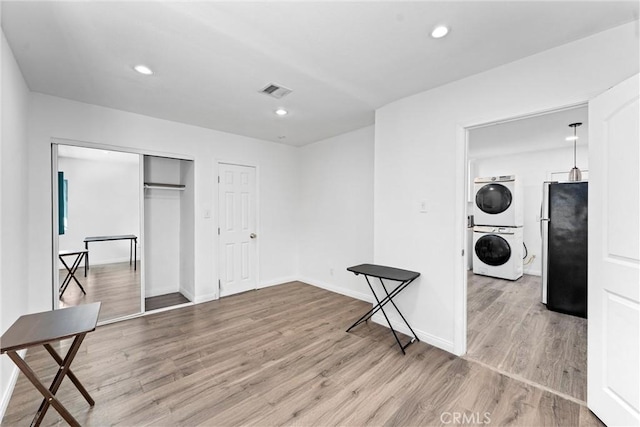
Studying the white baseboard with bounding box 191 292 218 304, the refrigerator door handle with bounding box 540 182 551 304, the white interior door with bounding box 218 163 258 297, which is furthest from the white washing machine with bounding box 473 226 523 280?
the white baseboard with bounding box 191 292 218 304

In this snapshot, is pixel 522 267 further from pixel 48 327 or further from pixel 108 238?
pixel 108 238

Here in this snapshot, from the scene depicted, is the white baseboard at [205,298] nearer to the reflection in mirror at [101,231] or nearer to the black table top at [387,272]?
the reflection in mirror at [101,231]

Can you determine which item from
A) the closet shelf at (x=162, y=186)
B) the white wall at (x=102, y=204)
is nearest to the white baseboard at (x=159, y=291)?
the white wall at (x=102, y=204)

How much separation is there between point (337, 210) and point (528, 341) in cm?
286

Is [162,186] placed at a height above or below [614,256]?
above

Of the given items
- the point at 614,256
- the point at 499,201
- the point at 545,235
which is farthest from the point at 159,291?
the point at 499,201

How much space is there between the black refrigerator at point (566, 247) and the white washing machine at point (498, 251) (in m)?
1.51

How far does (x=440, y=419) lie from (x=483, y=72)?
271 centimetres

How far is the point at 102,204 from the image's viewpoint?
3568 millimetres

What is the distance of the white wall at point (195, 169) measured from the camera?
279 centimetres

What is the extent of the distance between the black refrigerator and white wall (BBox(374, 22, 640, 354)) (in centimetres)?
203

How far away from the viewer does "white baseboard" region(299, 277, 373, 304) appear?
13.1 ft

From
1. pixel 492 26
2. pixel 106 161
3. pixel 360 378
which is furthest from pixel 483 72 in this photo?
pixel 106 161

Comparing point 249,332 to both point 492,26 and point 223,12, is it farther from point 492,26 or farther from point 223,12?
point 492,26
